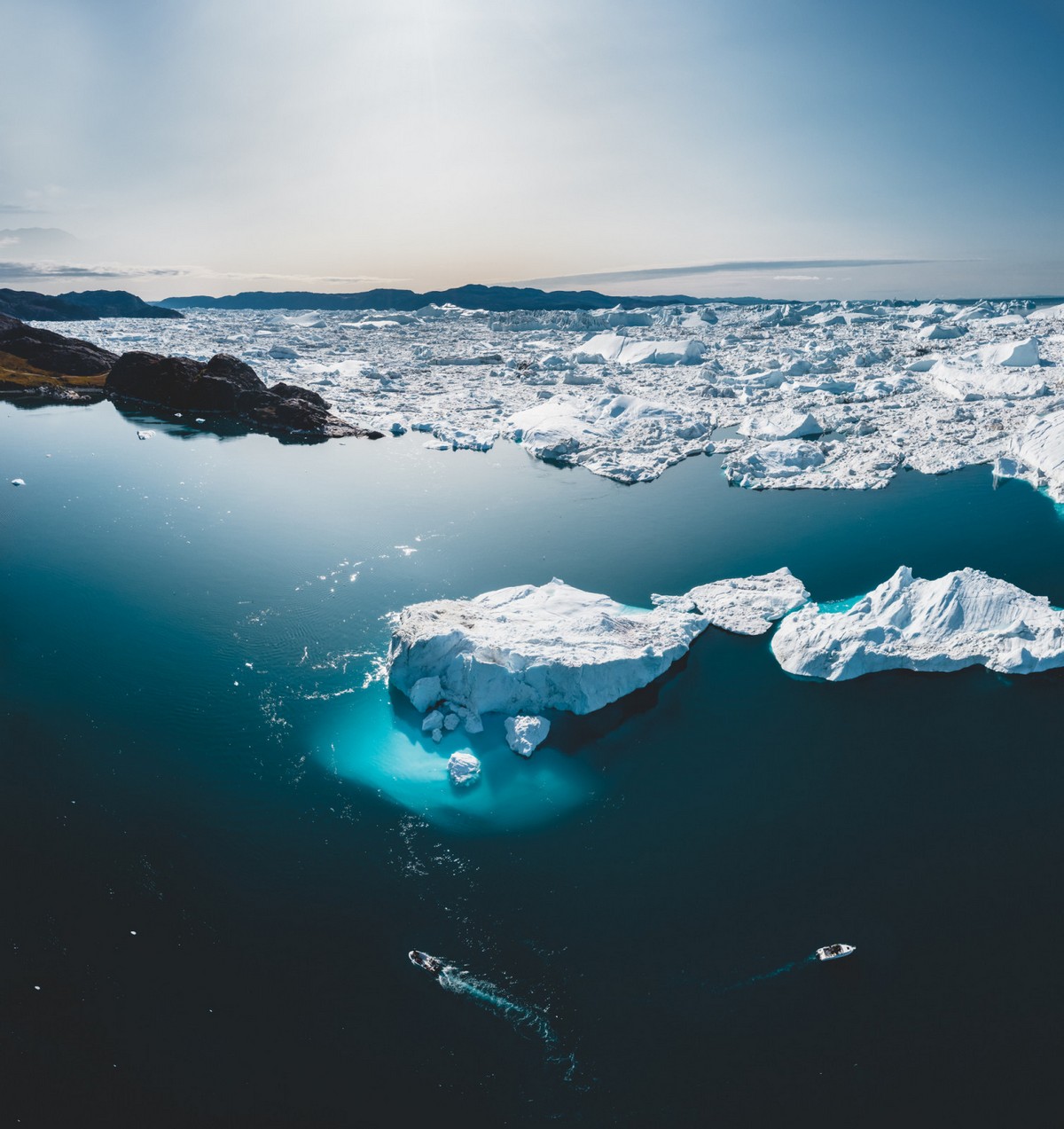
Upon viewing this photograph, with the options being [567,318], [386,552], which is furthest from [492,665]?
[567,318]

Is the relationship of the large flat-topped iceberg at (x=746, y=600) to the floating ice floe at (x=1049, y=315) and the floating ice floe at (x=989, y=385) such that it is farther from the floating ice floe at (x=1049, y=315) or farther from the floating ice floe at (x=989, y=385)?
the floating ice floe at (x=1049, y=315)

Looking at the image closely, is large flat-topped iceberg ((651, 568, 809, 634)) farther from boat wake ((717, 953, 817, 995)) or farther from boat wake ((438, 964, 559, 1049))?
boat wake ((438, 964, 559, 1049))

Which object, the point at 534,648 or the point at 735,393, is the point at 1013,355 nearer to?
the point at 735,393

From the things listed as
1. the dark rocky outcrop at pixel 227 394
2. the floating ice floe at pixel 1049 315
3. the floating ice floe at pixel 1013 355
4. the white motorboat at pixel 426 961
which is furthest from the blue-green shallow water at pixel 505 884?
the floating ice floe at pixel 1049 315

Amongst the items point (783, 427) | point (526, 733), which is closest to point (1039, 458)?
point (783, 427)

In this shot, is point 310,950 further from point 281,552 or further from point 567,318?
point 567,318

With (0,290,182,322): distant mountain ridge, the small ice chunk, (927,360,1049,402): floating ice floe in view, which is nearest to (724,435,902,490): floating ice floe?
(927,360,1049,402): floating ice floe
